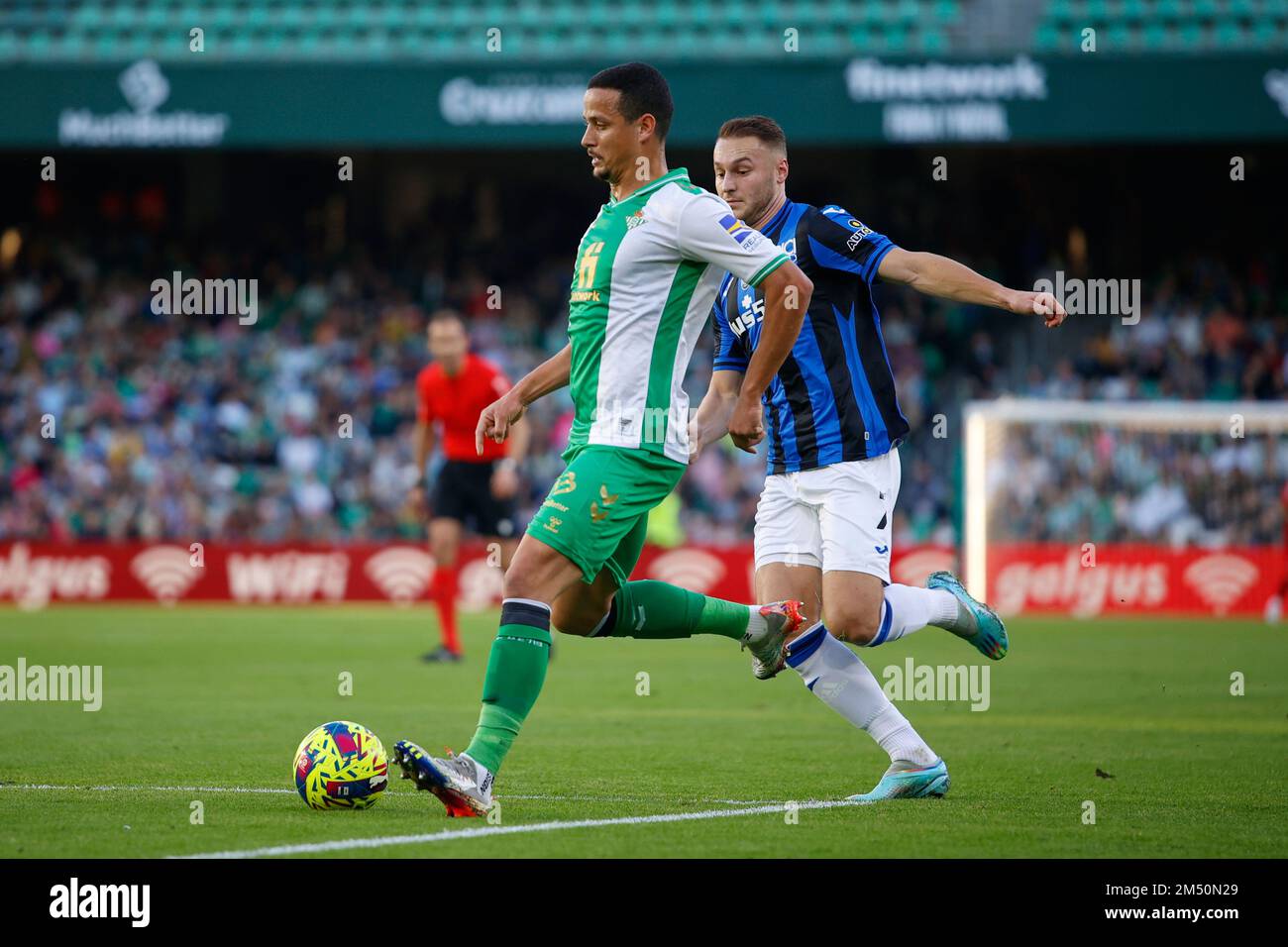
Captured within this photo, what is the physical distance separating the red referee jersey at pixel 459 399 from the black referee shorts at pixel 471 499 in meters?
0.08

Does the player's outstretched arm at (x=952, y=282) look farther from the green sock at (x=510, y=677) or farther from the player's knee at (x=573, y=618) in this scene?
the green sock at (x=510, y=677)

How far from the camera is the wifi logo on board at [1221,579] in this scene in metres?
20.1

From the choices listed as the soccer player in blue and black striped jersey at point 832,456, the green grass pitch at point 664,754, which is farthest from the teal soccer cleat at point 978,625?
the green grass pitch at point 664,754

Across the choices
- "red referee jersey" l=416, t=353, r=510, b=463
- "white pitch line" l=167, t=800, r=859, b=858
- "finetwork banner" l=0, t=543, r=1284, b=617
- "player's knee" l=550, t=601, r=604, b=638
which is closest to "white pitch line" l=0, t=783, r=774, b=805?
"white pitch line" l=167, t=800, r=859, b=858

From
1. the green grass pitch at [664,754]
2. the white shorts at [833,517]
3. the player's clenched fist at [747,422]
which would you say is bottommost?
the green grass pitch at [664,754]

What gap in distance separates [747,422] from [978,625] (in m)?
1.64

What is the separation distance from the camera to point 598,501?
5617 mm

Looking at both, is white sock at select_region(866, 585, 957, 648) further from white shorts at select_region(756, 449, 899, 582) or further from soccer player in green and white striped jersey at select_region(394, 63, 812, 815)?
soccer player in green and white striped jersey at select_region(394, 63, 812, 815)

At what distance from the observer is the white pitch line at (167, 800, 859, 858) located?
4.89 meters

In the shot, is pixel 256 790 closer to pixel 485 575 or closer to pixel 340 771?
pixel 340 771

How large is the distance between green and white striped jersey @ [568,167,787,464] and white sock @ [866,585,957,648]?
4.04 feet

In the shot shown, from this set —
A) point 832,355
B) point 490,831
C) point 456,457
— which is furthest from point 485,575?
point 490,831

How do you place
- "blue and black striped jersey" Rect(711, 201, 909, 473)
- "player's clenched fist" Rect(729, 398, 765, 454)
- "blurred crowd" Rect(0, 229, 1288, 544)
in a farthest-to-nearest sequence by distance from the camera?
"blurred crowd" Rect(0, 229, 1288, 544) < "blue and black striped jersey" Rect(711, 201, 909, 473) < "player's clenched fist" Rect(729, 398, 765, 454)
